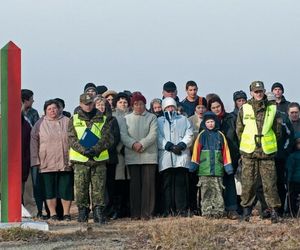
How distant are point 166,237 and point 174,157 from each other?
11.3 feet

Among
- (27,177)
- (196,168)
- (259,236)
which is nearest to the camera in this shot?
(259,236)

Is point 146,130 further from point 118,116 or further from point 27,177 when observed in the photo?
point 27,177

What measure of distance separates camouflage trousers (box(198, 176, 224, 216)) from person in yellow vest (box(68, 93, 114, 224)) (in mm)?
1601

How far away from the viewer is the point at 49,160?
12.9 m

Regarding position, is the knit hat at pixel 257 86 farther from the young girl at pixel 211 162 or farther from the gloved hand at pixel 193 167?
the gloved hand at pixel 193 167

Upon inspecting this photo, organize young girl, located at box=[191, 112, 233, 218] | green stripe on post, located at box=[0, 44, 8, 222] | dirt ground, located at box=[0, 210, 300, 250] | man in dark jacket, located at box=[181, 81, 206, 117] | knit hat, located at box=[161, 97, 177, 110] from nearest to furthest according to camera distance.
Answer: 1. dirt ground, located at box=[0, 210, 300, 250]
2. green stripe on post, located at box=[0, 44, 8, 222]
3. young girl, located at box=[191, 112, 233, 218]
4. knit hat, located at box=[161, 97, 177, 110]
5. man in dark jacket, located at box=[181, 81, 206, 117]

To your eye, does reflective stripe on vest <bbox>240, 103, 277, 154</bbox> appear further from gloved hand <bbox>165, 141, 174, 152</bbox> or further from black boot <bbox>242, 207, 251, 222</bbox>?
gloved hand <bbox>165, 141, 174, 152</bbox>

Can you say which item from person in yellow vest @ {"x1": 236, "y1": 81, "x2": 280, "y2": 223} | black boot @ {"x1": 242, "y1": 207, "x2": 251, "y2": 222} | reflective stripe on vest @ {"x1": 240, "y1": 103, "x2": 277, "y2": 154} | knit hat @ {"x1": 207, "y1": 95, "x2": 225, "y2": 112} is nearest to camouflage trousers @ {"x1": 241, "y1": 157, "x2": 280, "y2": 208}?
person in yellow vest @ {"x1": 236, "y1": 81, "x2": 280, "y2": 223}

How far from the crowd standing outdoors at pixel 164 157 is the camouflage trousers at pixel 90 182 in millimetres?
15

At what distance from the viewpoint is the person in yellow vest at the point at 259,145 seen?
11836mm

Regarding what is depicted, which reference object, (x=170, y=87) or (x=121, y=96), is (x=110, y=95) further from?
(x=170, y=87)

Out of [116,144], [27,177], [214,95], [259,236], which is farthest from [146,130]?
[259,236]

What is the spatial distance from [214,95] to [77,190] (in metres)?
2.84

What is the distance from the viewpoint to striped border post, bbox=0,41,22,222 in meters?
10.8
